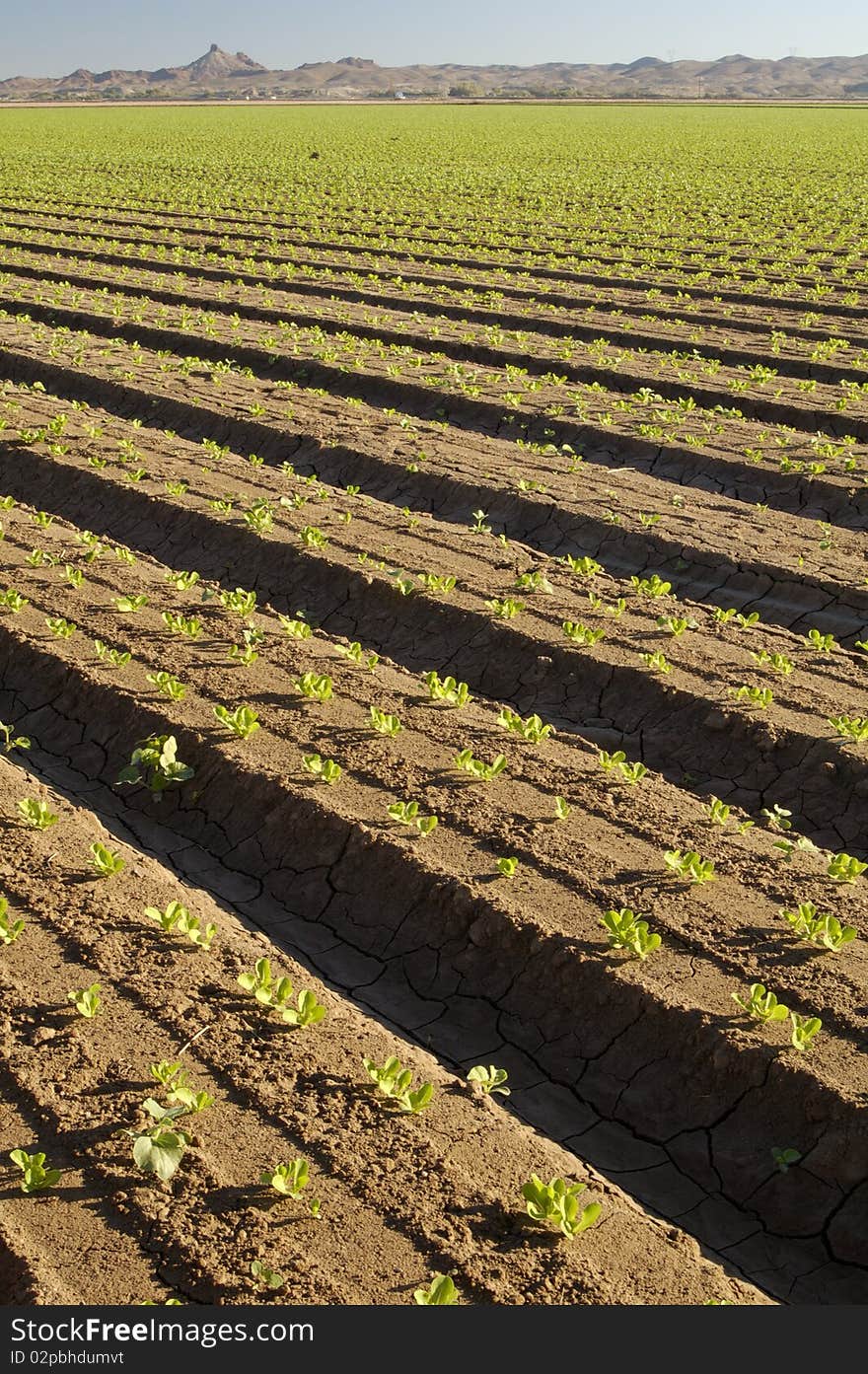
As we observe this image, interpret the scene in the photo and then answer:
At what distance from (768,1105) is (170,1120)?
1911mm

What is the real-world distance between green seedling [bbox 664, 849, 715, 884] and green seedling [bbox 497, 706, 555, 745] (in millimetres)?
→ 1225

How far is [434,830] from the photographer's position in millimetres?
5258

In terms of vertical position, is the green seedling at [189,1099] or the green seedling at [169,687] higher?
the green seedling at [169,687]

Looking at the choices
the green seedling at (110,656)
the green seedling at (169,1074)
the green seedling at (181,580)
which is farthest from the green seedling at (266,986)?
the green seedling at (181,580)

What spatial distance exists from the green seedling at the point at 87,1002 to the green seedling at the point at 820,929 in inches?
99.6

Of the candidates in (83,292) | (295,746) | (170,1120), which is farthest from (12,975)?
(83,292)

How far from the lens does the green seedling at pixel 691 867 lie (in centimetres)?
484

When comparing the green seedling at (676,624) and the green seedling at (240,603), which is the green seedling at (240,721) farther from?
the green seedling at (676,624)

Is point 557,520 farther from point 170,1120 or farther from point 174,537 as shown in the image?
point 170,1120

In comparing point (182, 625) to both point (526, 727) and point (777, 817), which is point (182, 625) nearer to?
point (526, 727)

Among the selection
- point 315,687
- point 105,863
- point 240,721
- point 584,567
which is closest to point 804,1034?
point 105,863

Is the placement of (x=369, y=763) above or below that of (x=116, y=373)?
below

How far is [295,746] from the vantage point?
5.90 meters

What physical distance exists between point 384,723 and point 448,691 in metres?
0.54
